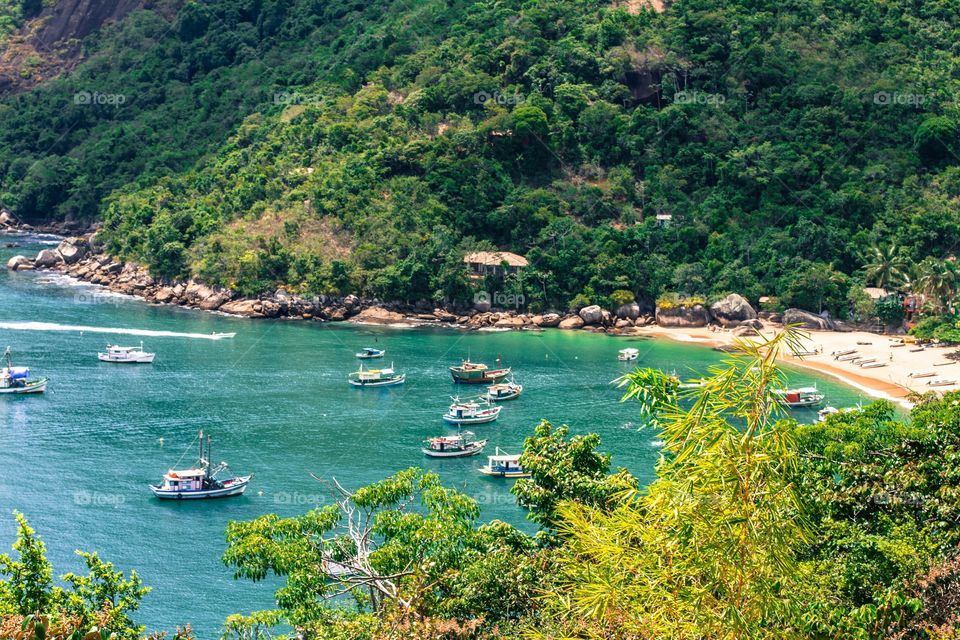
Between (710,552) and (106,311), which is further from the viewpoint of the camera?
(106,311)

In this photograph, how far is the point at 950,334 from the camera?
59.3 meters

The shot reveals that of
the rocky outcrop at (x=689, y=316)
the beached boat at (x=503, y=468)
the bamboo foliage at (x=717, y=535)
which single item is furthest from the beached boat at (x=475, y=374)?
the bamboo foliage at (x=717, y=535)

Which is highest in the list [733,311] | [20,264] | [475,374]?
[20,264]

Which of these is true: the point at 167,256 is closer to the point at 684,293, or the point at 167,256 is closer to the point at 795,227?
the point at 684,293

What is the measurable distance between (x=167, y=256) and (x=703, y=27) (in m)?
43.0

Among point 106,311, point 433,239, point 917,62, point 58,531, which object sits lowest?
point 58,531

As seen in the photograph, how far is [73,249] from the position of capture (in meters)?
89.6

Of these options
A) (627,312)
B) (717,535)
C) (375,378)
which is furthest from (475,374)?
(717,535)

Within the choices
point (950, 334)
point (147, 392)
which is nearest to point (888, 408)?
point (950, 334)

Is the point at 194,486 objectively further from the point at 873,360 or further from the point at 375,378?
the point at 873,360

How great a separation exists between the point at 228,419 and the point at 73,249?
46.4 m

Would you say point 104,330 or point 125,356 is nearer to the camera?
point 125,356

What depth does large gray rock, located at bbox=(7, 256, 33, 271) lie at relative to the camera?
8656 centimetres

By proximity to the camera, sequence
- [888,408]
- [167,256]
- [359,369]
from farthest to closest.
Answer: [167,256]
[359,369]
[888,408]
